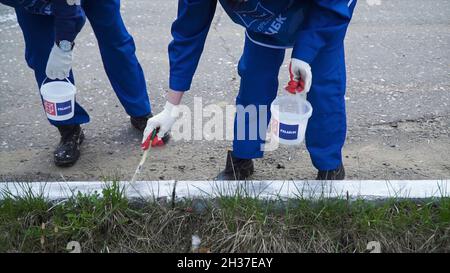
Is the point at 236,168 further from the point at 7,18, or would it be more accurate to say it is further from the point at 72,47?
the point at 7,18

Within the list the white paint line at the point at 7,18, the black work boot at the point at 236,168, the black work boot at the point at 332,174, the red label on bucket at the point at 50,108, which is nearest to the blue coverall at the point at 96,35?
the red label on bucket at the point at 50,108

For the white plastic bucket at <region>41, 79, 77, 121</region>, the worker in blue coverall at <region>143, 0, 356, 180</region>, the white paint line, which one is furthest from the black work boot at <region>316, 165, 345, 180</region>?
the white paint line

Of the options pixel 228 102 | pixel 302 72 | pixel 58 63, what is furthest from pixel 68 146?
pixel 302 72

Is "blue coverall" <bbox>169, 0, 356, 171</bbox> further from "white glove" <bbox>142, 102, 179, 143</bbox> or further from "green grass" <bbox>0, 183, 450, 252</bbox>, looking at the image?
"green grass" <bbox>0, 183, 450, 252</bbox>

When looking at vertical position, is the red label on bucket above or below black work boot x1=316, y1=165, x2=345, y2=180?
above

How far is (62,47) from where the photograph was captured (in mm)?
3105

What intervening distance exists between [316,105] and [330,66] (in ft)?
0.64

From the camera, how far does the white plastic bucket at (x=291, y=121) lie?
2680 mm

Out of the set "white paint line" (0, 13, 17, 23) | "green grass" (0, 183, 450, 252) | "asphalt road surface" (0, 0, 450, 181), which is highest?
"green grass" (0, 183, 450, 252)

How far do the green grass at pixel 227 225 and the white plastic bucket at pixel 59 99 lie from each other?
699 millimetres

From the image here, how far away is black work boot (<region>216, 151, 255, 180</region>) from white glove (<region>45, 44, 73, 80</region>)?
3.25 ft

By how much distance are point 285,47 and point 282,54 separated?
100 millimetres

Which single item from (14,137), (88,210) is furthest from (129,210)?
(14,137)

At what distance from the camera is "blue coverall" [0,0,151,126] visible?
3061mm
